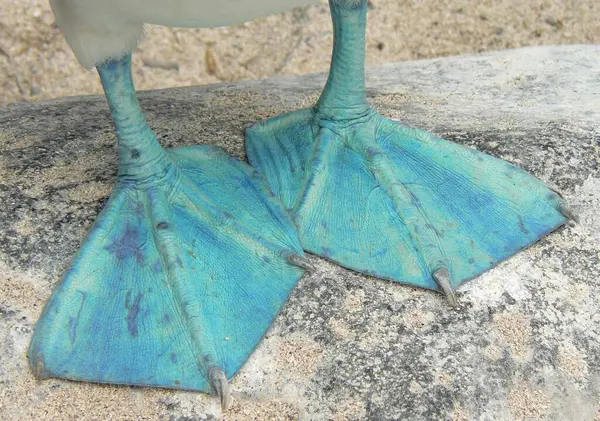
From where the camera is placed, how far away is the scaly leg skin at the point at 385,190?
156 centimetres

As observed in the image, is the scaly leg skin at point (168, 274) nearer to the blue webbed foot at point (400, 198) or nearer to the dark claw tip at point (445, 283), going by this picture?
the blue webbed foot at point (400, 198)

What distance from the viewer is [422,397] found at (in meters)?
1.33

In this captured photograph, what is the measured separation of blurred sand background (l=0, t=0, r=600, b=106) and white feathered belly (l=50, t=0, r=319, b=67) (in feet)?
6.63

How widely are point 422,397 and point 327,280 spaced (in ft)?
0.97

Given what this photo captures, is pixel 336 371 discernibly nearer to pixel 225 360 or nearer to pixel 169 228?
pixel 225 360

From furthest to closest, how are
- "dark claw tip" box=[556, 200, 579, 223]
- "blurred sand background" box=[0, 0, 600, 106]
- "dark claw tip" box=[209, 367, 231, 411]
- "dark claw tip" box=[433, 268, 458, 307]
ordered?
"blurred sand background" box=[0, 0, 600, 106] → "dark claw tip" box=[556, 200, 579, 223] → "dark claw tip" box=[433, 268, 458, 307] → "dark claw tip" box=[209, 367, 231, 411]

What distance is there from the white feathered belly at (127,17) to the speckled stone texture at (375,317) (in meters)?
0.32

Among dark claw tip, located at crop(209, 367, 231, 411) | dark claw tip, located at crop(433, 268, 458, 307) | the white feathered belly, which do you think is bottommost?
dark claw tip, located at crop(209, 367, 231, 411)

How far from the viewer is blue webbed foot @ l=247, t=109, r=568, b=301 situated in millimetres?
1557

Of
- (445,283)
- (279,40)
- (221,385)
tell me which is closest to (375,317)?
(445,283)

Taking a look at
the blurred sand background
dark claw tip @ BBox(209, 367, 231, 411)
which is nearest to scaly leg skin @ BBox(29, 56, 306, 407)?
dark claw tip @ BBox(209, 367, 231, 411)

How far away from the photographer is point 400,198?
165 centimetres

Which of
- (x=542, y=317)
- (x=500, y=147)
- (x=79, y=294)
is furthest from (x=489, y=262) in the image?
(x=79, y=294)

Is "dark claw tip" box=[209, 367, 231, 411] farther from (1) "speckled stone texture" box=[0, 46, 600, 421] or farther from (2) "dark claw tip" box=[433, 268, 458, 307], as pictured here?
(2) "dark claw tip" box=[433, 268, 458, 307]
